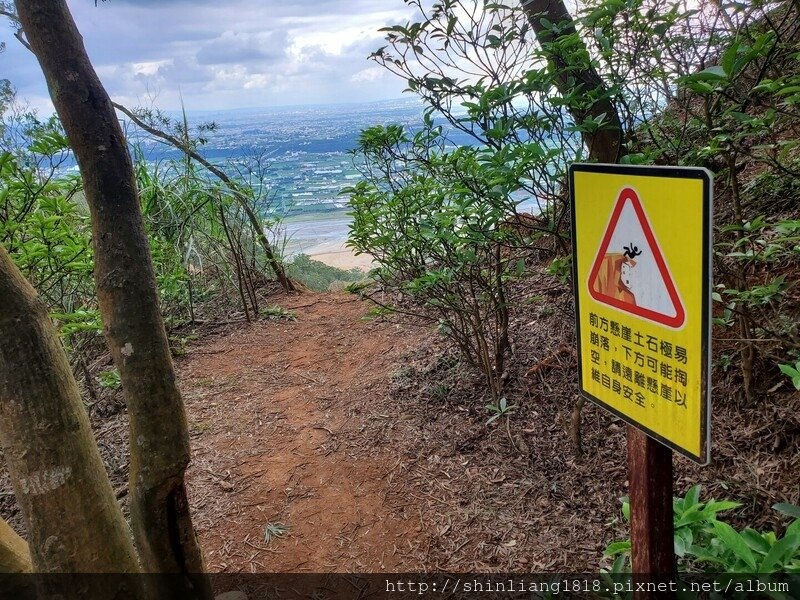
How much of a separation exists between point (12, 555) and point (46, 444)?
2.18 feet

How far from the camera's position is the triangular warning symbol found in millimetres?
914

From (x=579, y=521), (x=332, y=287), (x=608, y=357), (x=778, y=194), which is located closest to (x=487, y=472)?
(x=579, y=521)

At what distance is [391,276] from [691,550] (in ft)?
7.79

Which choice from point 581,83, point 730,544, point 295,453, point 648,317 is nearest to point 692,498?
point 730,544

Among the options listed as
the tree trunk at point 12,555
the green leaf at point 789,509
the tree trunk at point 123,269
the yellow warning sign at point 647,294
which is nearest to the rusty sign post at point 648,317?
the yellow warning sign at point 647,294

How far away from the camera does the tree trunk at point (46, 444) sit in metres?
1.18

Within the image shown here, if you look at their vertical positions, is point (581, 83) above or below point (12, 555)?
above

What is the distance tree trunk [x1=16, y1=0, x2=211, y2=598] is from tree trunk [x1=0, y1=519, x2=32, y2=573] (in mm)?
404

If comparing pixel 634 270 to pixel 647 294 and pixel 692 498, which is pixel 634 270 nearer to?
pixel 647 294

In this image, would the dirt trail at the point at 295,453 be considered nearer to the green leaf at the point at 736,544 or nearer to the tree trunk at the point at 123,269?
the tree trunk at the point at 123,269

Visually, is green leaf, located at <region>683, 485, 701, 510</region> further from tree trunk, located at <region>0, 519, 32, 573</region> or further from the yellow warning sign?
tree trunk, located at <region>0, 519, 32, 573</region>

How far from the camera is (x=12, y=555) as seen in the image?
60.6 inches

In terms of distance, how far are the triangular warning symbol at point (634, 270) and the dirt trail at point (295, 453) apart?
1.63 meters

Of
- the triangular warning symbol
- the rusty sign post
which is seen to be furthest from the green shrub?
the triangular warning symbol
